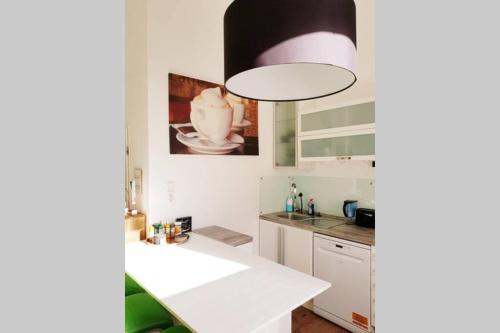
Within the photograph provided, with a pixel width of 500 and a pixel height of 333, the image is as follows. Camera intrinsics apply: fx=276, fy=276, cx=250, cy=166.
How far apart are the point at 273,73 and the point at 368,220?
5.83ft

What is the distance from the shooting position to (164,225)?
2289 millimetres

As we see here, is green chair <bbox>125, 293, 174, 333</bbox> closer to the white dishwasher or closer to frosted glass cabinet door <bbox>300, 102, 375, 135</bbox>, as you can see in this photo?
the white dishwasher

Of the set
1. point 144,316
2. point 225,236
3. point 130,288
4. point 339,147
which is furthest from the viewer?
point 339,147

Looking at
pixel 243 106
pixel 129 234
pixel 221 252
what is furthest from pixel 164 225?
pixel 243 106

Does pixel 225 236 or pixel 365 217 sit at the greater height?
pixel 365 217

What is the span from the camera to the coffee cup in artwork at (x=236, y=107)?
286 cm

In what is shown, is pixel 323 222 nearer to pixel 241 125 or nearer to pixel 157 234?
pixel 241 125

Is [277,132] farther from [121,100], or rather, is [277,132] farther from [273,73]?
[121,100]

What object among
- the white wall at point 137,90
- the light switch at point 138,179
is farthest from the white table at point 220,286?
the white wall at point 137,90

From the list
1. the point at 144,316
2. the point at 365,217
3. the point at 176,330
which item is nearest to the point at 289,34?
the point at 176,330

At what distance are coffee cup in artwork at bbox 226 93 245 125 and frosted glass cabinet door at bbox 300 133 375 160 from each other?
0.72 meters

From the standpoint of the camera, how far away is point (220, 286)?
4.85 feet

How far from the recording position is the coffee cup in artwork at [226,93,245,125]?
286cm

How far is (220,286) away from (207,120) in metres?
1.64
